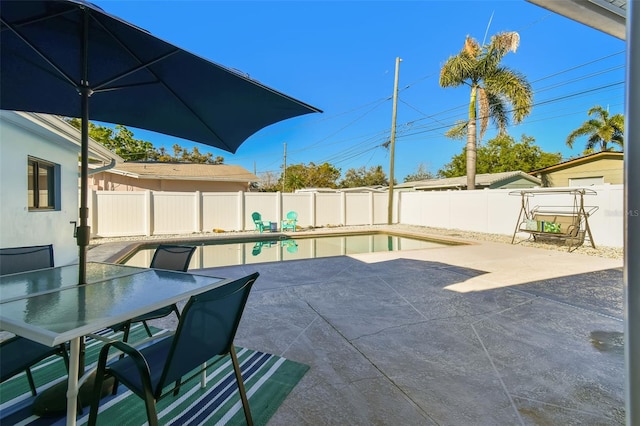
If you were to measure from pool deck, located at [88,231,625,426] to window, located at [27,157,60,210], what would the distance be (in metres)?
3.42

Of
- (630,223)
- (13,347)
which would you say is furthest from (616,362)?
(13,347)

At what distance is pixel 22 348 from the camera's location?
1.79 m

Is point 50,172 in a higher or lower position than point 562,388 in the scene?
higher

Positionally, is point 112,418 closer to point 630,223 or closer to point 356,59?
point 630,223

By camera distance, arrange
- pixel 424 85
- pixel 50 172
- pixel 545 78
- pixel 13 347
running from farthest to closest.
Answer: pixel 424 85, pixel 545 78, pixel 50 172, pixel 13 347

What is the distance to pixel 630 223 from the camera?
1044mm

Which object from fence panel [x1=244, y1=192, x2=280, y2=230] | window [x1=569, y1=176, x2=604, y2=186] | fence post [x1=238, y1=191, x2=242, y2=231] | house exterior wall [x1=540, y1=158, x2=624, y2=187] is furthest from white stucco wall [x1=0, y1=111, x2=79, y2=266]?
window [x1=569, y1=176, x2=604, y2=186]

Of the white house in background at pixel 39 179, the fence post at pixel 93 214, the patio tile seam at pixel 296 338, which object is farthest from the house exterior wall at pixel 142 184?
the patio tile seam at pixel 296 338

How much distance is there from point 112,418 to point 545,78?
1657 centimetres

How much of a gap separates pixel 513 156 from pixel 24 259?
3244cm

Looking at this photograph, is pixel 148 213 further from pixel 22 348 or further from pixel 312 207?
pixel 22 348

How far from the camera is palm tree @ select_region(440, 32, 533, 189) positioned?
12.9m

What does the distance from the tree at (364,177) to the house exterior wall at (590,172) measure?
2222cm

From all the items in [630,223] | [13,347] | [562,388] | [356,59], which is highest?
[356,59]
